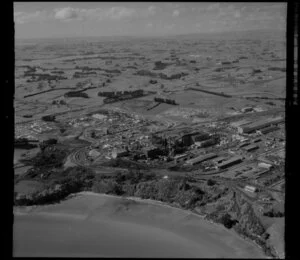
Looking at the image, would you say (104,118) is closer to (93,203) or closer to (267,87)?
(93,203)

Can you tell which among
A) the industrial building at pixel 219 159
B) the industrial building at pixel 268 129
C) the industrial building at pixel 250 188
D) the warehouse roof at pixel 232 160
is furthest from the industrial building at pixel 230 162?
the industrial building at pixel 268 129

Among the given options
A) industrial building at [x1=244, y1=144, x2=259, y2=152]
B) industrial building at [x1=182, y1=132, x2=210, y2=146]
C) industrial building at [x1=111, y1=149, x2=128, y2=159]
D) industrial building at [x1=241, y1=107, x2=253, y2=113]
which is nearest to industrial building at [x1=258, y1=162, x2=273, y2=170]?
industrial building at [x1=244, y1=144, x2=259, y2=152]

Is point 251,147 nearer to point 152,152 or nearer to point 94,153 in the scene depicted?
point 152,152

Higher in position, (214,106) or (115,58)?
(115,58)

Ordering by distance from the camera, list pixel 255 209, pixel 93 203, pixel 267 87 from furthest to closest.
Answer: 1. pixel 267 87
2. pixel 93 203
3. pixel 255 209

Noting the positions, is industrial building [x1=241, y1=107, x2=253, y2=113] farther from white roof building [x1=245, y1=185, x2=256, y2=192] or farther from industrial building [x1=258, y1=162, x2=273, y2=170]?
white roof building [x1=245, y1=185, x2=256, y2=192]
